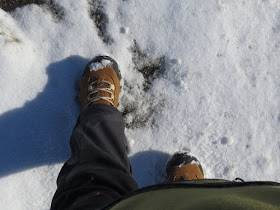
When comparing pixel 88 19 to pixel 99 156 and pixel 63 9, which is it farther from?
pixel 99 156

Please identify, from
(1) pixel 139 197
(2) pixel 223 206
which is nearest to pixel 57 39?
(1) pixel 139 197

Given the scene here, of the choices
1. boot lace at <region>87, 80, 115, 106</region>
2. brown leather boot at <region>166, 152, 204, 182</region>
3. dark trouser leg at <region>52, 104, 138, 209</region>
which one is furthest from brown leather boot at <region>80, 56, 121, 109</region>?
brown leather boot at <region>166, 152, 204, 182</region>

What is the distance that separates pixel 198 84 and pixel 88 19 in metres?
0.72

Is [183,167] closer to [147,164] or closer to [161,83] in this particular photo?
[147,164]

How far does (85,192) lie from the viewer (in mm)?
1238

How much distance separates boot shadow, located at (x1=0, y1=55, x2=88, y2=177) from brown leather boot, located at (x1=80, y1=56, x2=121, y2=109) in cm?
8

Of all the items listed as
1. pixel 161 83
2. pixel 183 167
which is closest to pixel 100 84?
pixel 161 83

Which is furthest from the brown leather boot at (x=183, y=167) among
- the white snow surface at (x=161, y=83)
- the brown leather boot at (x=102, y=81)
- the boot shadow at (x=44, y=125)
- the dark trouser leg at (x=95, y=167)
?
the boot shadow at (x=44, y=125)

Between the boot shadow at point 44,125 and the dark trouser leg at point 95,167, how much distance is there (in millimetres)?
225

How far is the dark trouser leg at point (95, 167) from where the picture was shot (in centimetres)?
122

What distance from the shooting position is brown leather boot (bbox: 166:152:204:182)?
1548 mm

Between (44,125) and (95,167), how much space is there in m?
0.46

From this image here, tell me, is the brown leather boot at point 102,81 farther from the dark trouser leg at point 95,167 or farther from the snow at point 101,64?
the dark trouser leg at point 95,167

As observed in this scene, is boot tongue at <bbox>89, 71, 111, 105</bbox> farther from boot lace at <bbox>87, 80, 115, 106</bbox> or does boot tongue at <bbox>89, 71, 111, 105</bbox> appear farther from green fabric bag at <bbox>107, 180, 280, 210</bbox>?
green fabric bag at <bbox>107, 180, 280, 210</bbox>
